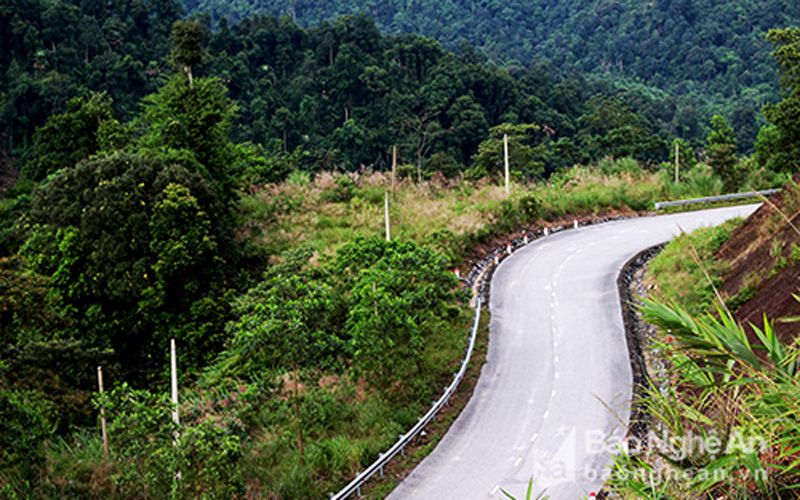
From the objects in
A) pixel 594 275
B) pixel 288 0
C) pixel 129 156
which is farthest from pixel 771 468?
pixel 288 0

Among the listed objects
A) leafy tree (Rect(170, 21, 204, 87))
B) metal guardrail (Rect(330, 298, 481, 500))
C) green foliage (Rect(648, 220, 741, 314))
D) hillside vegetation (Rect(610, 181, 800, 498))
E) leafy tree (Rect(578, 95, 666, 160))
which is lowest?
metal guardrail (Rect(330, 298, 481, 500))

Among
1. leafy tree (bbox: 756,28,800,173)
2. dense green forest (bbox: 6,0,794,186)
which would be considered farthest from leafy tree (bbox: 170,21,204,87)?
dense green forest (bbox: 6,0,794,186)

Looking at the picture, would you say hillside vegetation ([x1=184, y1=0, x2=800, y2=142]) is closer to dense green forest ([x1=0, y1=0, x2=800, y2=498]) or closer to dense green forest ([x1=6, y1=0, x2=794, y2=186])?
dense green forest ([x1=6, y1=0, x2=794, y2=186])

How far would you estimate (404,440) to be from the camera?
15.6 m

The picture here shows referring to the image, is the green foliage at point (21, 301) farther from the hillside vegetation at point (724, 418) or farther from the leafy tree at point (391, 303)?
the hillside vegetation at point (724, 418)

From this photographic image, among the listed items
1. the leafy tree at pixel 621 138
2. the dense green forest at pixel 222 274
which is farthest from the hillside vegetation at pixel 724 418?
the leafy tree at pixel 621 138

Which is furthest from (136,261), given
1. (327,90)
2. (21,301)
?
(327,90)

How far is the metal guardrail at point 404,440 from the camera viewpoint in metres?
13.9

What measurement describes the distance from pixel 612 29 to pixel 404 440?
497 feet

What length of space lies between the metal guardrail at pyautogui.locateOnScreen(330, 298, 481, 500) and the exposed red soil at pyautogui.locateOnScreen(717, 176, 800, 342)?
6.86 meters

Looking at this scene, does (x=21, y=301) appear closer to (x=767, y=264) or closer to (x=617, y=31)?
(x=767, y=264)

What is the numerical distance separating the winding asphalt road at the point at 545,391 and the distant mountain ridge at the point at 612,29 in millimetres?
97722

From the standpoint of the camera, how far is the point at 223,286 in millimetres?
27328

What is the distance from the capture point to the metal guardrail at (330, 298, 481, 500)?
13.9 metres
